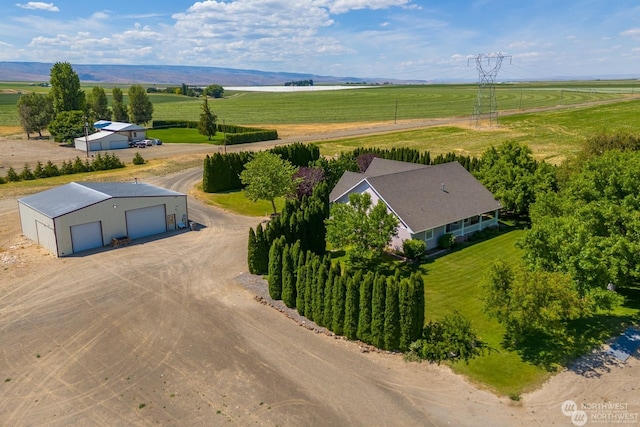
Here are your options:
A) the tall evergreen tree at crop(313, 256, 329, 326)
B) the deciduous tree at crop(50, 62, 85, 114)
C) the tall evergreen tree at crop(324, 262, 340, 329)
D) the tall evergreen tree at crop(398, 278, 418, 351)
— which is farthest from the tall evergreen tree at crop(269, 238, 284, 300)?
the deciduous tree at crop(50, 62, 85, 114)

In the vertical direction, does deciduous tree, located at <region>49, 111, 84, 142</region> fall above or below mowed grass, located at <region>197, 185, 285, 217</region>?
above

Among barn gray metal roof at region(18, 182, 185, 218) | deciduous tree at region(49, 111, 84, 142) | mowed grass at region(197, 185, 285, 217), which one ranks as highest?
deciduous tree at region(49, 111, 84, 142)

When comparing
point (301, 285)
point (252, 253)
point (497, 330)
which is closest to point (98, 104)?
point (252, 253)

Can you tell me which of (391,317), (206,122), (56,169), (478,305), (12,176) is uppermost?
(206,122)

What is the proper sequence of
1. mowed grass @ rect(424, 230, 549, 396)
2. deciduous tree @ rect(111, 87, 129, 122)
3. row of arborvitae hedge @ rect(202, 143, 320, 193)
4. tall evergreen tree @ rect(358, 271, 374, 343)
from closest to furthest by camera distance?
mowed grass @ rect(424, 230, 549, 396) < tall evergreen tree @ rect(358, 271, 374, 343) < row of arborvitae hedge @ rect(202, 143, 320, 193) < deciduous tree @ rect(111, 87, 129, 122)

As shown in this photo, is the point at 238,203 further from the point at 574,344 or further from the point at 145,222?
the point at 574,344

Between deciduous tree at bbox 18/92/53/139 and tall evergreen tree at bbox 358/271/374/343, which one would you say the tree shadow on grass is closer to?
tall evergreen tree at bbox 358/271/374/343

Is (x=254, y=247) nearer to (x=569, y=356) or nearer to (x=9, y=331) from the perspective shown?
(x=9, y=331)

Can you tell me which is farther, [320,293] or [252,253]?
[252,253]
